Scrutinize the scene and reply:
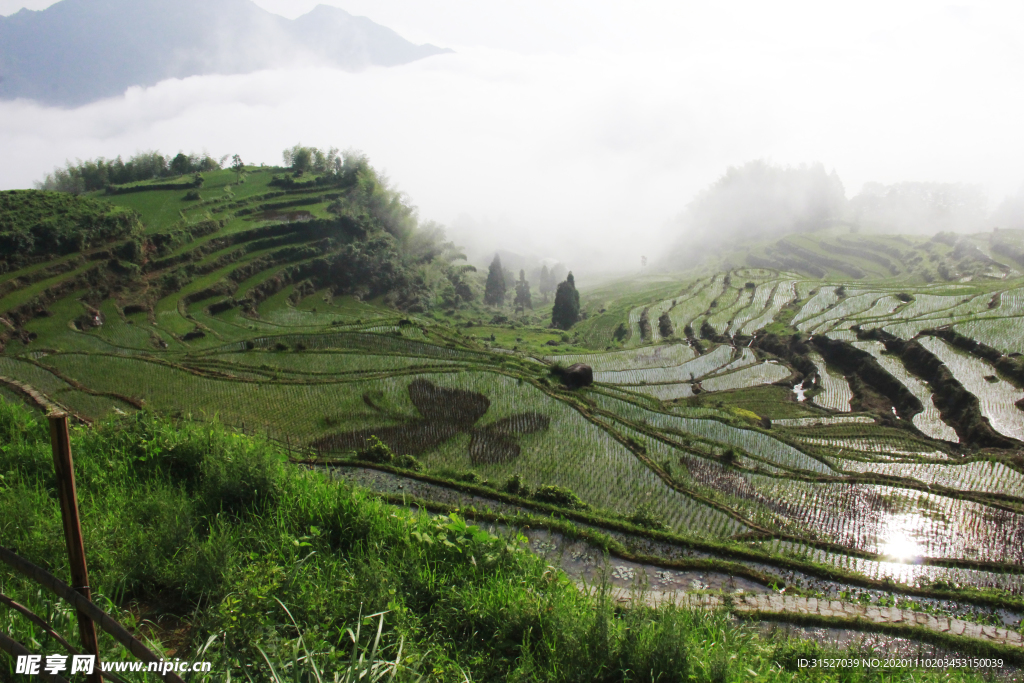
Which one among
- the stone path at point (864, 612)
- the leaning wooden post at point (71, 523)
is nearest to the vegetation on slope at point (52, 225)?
the leaning wooden post at point (71, 523)

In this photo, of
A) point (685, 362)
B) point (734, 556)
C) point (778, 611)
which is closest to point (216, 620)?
point (778, 611)

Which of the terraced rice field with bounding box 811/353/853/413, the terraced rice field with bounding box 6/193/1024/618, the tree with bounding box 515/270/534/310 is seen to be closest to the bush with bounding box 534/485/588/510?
the terraced rice field with bounding box 6/193/1024/618

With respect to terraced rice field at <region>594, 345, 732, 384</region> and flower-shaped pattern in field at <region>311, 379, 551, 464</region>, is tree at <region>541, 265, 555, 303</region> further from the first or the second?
flower-shaped pattern in field at <region>311, 379, 551, 464</region>

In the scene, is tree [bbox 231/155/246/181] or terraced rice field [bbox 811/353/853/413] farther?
tree [bbox 231/155/246/181]

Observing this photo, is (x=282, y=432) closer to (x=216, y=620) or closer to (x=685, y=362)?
(x=216, y=620)

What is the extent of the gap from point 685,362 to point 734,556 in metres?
33.4

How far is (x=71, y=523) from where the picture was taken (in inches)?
107

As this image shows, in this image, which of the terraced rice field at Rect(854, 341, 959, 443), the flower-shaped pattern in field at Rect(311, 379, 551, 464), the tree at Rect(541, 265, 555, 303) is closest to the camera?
the flower-shaped pattern in field at Rect(311, 379, 551, 464)

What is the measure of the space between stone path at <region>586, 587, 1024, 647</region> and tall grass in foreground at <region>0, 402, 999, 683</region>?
2420 mm

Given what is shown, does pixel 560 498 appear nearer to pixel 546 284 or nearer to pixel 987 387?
pixel 987 387

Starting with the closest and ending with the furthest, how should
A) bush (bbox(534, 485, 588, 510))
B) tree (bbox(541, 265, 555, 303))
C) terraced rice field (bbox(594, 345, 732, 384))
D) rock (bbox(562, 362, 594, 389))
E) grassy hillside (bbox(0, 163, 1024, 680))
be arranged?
grassy hillside (bbox(0, 163, 1024, 680)) → bush (bbox(534, 485, 588, 510)) → rock (bbox(562, 362, 594, 389)) → terraced rice field (bbox(594, 345, 732, 384)) → tree (bbox(541, 265, 555, 303))

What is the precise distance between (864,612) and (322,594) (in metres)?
8.26

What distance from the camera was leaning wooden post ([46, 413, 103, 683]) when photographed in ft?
8.46

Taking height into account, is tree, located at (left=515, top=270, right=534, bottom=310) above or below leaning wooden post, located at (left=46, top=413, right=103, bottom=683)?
below
